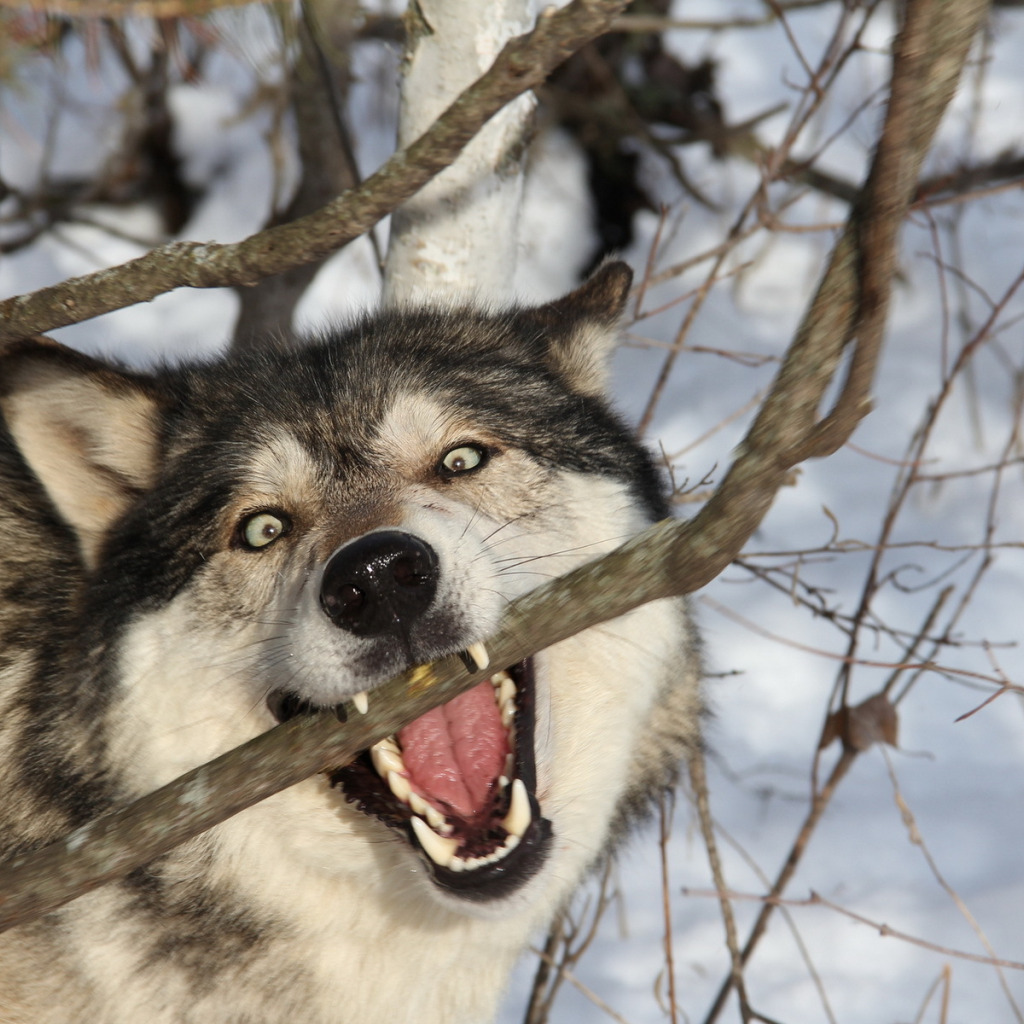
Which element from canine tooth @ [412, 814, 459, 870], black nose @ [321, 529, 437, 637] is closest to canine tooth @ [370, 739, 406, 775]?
canine tooth @ [412, 814, 459, 870]

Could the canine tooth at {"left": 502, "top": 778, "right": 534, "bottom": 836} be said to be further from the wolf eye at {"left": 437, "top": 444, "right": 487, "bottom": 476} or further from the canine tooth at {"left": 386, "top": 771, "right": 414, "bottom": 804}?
the wolf eye at {"left": 437, "top": 444, "right": 487, "bottom": 476}

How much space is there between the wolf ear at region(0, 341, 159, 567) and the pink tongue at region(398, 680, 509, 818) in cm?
75

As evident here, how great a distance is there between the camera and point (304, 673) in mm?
1814

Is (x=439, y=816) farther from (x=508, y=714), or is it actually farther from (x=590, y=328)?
(x=590, y=328)

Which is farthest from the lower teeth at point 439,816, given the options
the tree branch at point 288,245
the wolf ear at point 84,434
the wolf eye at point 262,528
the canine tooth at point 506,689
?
the tree branch at point 288,245

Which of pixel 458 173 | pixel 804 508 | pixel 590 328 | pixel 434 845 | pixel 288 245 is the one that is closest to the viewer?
pixel 434 845

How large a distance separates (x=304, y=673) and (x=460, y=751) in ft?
1.27

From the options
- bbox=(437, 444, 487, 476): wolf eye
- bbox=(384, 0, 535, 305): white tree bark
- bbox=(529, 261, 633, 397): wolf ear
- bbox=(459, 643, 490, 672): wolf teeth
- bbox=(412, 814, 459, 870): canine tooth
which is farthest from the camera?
bbox=(384, 0, 535, 305): white tree bark

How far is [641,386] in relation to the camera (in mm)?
6051

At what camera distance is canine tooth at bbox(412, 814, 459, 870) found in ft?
6.39

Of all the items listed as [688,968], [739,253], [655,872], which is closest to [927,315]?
[739,253]

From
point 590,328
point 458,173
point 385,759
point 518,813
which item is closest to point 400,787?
point 385,759

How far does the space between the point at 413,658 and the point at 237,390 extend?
818 millimetres

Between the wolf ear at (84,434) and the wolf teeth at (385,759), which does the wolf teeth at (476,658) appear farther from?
the wolf ear at (84,434)
